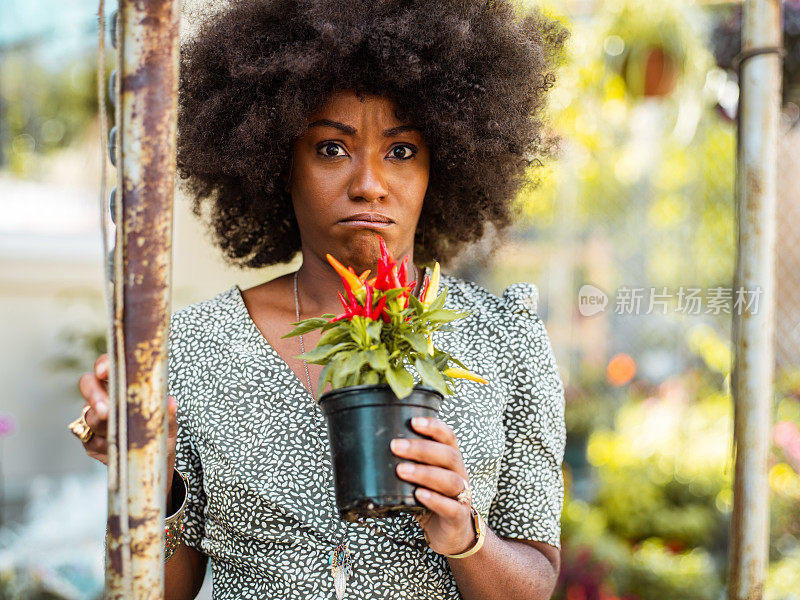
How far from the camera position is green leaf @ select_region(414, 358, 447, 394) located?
121cm

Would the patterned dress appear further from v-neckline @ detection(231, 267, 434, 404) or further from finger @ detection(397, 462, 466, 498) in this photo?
finger @ detection(397, 462, 466, 498)

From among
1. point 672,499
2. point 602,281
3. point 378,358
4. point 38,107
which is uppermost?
point 38,107

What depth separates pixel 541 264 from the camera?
6156 mm

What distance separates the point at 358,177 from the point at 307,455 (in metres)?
0.53

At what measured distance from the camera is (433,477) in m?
1.19

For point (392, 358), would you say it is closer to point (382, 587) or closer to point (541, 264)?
point (382, 587)

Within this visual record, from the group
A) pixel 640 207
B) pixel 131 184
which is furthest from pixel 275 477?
pixel 640 207

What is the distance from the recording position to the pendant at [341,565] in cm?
152

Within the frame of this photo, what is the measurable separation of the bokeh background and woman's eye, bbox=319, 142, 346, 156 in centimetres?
134

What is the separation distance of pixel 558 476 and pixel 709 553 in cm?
321

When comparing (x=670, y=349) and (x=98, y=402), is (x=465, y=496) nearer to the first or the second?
(x=98, y=402)

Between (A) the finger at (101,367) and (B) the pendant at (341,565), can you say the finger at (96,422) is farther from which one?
(B) the pendant at (341,565)

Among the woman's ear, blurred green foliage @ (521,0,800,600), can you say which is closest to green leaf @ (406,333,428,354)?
the woman's ear

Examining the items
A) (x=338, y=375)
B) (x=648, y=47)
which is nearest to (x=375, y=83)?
(x=338, y=375)
